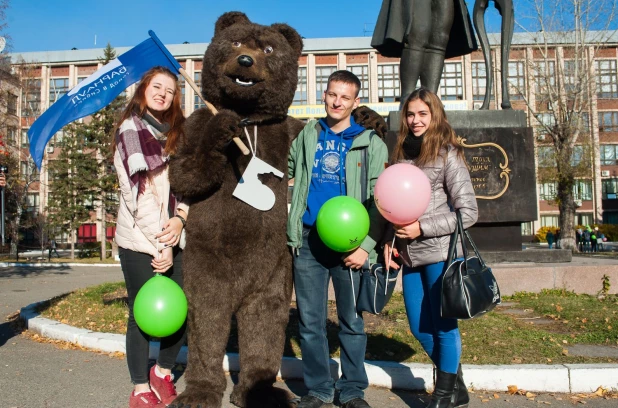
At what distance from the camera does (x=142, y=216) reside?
10.9 feet

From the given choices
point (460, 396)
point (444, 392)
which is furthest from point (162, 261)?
point (460, 396)

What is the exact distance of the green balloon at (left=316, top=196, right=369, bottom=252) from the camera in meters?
2.96

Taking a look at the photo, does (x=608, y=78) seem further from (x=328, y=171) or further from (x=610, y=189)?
(x=328, y=171)

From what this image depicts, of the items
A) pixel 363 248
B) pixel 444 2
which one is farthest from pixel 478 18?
pixel 363 248

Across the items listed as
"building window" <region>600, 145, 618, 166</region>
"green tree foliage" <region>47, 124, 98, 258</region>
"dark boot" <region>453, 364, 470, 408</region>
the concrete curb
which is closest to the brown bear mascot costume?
the concrete curb

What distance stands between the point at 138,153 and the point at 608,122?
2027 inches

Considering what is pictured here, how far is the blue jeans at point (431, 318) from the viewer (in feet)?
10.3

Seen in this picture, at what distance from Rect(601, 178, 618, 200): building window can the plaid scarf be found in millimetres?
50641

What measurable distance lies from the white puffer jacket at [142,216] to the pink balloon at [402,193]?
1391 mm

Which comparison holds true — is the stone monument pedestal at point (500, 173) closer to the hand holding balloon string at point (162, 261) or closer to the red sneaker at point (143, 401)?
the hand holding balloon string at point (162, 261)

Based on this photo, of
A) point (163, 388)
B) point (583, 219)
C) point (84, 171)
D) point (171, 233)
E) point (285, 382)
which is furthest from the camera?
point (583, 219)

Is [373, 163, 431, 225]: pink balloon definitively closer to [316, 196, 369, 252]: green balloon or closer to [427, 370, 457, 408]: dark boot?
[316, 196, 369, 252]: green balloon

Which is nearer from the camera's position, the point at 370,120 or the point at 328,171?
the point at 328,171

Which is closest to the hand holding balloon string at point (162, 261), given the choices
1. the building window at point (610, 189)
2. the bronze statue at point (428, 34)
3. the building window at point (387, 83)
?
the bronze statue at point (428, 34)
